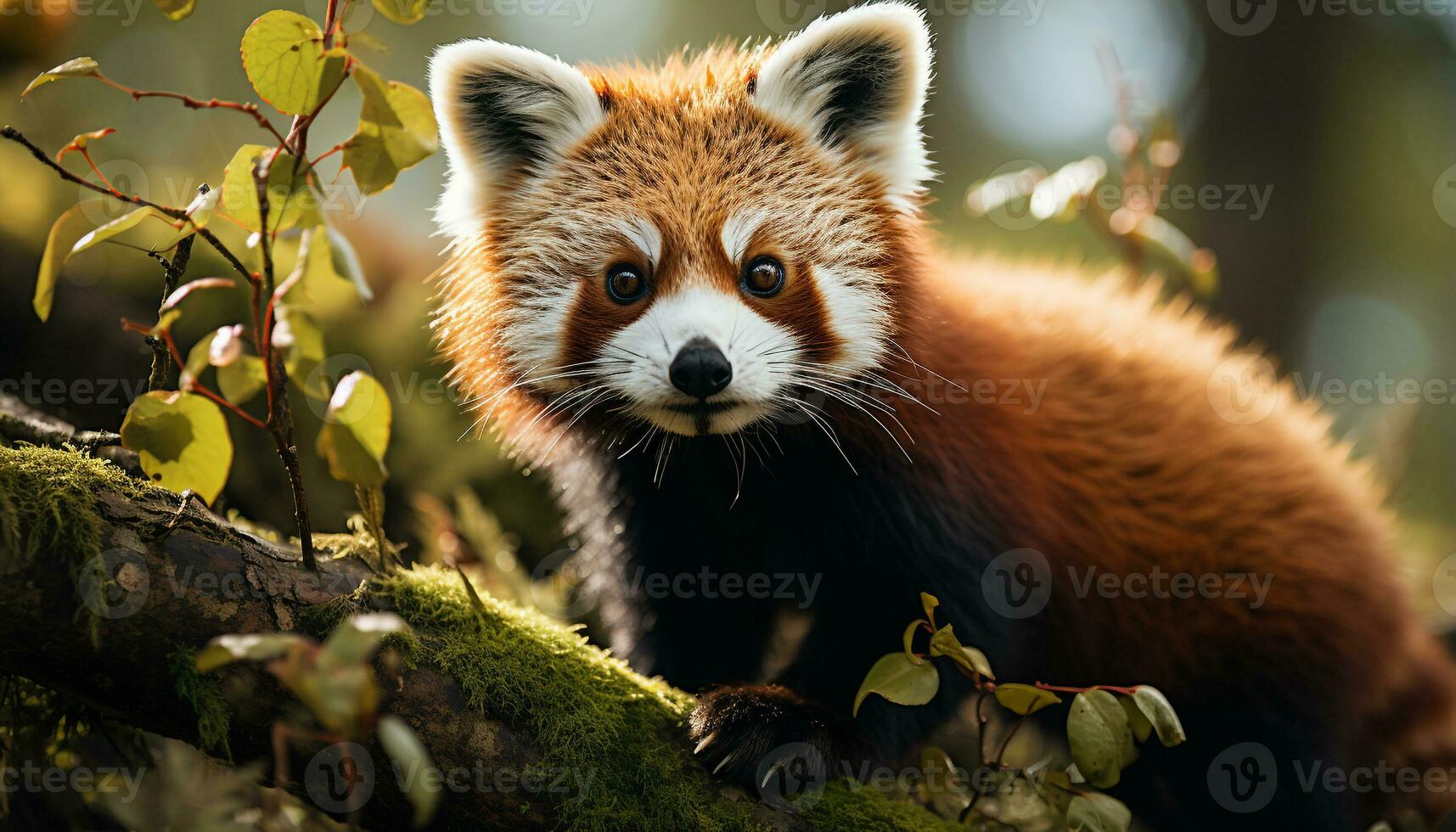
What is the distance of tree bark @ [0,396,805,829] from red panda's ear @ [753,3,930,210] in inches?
73.3

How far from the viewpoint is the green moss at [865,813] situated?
2.30 metres

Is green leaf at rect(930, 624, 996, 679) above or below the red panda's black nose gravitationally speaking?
below

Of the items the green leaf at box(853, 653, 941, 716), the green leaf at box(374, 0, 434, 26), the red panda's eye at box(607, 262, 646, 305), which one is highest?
the green leaf at box(374, 0, 434, 26)

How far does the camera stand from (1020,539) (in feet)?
9.90

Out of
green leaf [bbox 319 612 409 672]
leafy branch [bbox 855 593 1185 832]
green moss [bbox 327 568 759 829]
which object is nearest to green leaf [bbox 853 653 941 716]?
leafy branch [bbox 855 593 1185 832]

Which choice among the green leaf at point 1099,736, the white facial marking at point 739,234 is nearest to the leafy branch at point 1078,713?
the green leaf at point 1099,736

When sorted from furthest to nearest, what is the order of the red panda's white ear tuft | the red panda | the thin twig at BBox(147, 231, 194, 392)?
the red panda's white ear tuft, the red panda, the thin twig at BBox(147, 231, 194, 392)

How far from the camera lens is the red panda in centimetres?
265

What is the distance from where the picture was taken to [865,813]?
2.37m

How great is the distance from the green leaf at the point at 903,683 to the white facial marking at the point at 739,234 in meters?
1.12

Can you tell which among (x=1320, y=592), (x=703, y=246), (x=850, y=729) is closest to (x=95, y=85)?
(x=703, y=246)

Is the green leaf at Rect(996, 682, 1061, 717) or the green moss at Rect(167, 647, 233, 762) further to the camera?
the green leaf at Rect(996, 682, 1061, 717)

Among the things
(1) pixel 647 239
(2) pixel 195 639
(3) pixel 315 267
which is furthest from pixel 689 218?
(2) pixel 195 639

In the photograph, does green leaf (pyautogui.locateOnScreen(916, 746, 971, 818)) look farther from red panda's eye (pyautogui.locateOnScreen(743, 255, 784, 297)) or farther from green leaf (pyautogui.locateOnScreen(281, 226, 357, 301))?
green leaf (pyautogui.locateOnScreen(281, 226, 357, 301))
